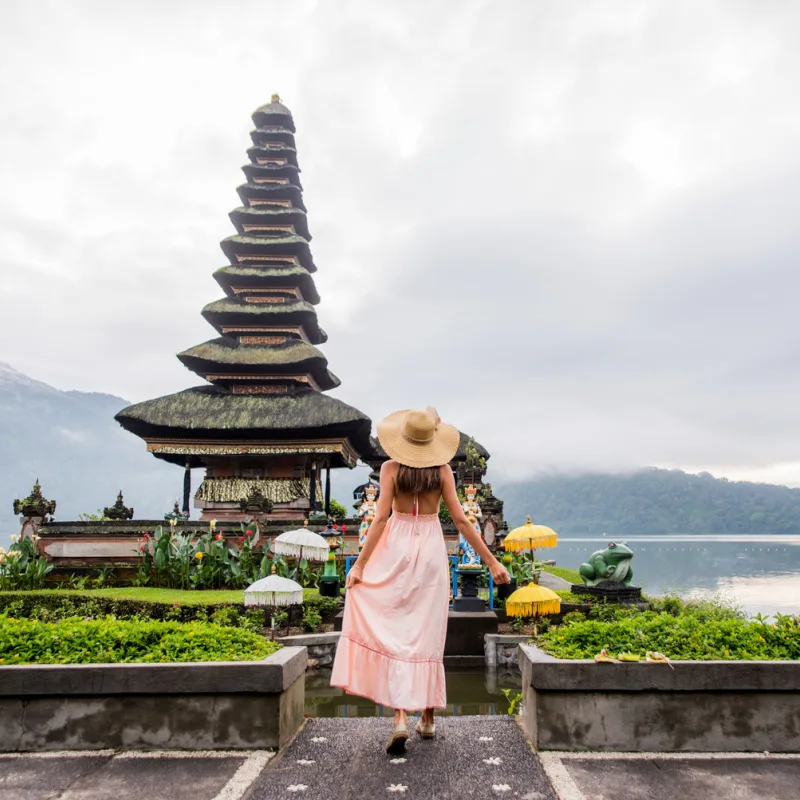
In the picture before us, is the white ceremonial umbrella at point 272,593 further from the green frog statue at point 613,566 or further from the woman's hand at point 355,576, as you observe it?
the woman's hand at point 355,576

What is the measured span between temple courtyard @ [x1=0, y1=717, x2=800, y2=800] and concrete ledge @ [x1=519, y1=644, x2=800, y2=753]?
9 cm

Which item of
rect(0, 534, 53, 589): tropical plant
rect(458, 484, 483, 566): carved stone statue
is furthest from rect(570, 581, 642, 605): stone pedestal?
rect(0, 534, 53, 589): tropical plant

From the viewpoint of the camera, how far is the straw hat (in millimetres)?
4246

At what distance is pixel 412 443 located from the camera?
431cm

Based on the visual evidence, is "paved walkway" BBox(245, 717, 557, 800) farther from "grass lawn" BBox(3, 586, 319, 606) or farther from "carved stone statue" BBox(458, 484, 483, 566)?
"grass lawn" BBox(3, 586, 319, 606)

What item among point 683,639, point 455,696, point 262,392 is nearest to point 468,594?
point 455,696

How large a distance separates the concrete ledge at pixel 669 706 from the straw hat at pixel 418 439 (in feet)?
4.78

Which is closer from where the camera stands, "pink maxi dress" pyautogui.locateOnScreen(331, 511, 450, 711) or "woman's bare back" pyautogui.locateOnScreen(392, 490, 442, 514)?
"pink maxi dress" pyautogui.locateOnScreen(331, 511, 450, 711)

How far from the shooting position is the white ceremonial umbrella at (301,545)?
41.7ft

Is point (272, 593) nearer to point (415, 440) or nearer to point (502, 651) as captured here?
point (502, 651)

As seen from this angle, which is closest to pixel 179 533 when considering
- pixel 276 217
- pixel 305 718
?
pixel 305 718

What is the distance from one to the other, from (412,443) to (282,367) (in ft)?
67.2

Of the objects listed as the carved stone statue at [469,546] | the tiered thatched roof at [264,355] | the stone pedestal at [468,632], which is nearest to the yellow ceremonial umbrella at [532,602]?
the stone pedestal at [468,632]

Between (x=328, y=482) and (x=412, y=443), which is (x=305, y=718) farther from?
(x=328, y=482)
